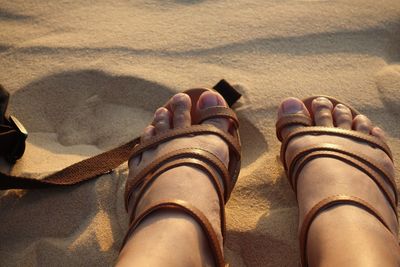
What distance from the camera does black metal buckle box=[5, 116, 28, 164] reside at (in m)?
1.52

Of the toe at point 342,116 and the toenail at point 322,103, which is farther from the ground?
the toenail at point 322,103

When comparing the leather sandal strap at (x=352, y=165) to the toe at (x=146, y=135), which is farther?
the toe at (x=146, y=135)

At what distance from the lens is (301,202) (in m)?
1.41

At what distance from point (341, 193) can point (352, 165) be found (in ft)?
0.52

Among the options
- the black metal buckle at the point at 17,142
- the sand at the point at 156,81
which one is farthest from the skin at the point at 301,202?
the black metal buckle at the point at 17,142

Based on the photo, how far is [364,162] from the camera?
1484mm

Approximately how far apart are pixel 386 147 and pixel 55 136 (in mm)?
1255

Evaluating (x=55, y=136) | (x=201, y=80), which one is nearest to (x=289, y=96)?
(x=201, y=80)

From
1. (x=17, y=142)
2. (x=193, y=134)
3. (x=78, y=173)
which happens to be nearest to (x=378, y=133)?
(x=193, y=134)

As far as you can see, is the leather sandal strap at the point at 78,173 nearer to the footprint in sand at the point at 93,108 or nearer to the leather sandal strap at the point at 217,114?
the footprint in sand at the point at 93,108

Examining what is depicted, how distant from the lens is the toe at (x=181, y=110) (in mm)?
1652

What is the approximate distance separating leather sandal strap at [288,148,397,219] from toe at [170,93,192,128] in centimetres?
43

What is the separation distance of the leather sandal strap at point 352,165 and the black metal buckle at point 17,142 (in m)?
0.95

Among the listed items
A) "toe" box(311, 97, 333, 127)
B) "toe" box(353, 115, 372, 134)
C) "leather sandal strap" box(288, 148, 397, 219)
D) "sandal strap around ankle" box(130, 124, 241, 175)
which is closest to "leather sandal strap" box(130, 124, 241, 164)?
"sandal strap around ankle" box(130, 124, 241, 175)
